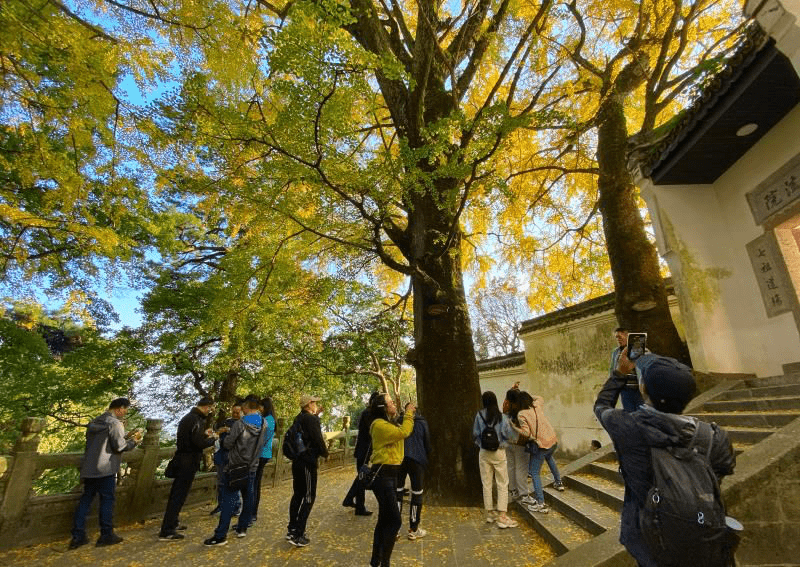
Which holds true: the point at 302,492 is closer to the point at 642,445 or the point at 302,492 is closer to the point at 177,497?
the point at 177,497

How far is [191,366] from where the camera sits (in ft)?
38.2

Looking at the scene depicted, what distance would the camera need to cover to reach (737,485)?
3.35 m

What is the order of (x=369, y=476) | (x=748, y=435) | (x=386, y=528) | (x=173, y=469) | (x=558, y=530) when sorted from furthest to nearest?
(x=173, y=469)
(x=558, y=530)
(x=748, y=435)
(x=369, y=476)
(x=386, y=528)

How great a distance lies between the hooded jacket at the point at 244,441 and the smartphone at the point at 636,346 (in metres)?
4.54

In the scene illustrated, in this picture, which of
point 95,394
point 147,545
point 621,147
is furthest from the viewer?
point 95,394

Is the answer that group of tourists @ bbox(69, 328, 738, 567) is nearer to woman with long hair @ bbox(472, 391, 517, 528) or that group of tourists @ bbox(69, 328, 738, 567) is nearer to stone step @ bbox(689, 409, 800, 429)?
woman with long hair @ bbox(472, 391, 517, 528)

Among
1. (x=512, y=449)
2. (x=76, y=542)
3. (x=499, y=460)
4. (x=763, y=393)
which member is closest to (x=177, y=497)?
(x=76, y=542)

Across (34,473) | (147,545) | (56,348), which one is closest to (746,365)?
(147,545)

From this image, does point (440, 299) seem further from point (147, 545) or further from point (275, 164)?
point (147, 545)

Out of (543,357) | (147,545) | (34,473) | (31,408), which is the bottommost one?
(147,545)

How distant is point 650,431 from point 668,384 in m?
0.26

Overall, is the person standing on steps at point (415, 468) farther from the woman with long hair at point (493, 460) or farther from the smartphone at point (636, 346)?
the smartphone at point (636, 346)

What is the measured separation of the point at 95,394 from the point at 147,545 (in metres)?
7.45

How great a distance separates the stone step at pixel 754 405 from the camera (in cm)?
475
